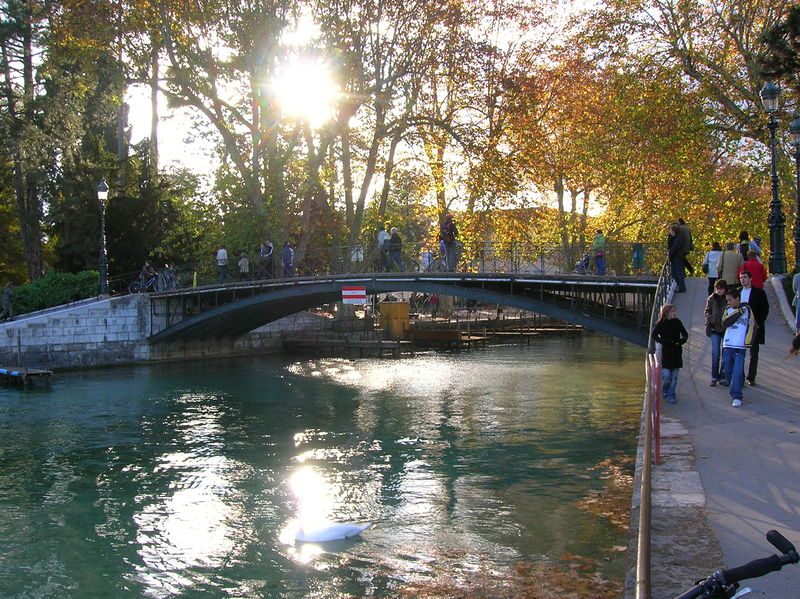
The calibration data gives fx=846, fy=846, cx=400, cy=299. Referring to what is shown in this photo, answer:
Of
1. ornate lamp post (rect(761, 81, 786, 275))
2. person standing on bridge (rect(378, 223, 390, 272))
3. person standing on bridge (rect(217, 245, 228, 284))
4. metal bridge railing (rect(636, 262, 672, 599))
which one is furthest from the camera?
person standing on bridge (rect(217, 245, 228, 284))

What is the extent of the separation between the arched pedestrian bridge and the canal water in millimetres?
2016

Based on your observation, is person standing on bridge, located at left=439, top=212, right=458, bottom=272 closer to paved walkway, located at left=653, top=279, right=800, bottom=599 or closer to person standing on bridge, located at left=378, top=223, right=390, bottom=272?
person standing on bridge, located at left=378, top=223, right=390, bottom=272

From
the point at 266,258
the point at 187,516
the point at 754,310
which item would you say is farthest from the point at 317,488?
the point at 266,258

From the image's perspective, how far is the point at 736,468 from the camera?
7.16 meters

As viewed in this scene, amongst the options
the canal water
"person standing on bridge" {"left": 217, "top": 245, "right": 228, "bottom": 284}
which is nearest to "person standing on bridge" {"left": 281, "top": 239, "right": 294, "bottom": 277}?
"person standing on bridge" {"left": 217, "top": 245, "right": 228, "bottom": 284}

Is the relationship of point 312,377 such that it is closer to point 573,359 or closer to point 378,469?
point 573,359

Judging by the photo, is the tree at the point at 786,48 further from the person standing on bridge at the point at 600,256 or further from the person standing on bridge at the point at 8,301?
the person standing on bridge at the point at 8,301

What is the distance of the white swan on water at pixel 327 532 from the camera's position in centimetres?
891

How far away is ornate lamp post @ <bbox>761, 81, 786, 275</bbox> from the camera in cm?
1458

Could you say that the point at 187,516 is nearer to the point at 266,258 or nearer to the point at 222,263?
the point at 266,258

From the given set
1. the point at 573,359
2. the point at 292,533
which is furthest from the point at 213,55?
the point at 292,533

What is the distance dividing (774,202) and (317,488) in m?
10.0

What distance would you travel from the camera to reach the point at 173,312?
93.8ft

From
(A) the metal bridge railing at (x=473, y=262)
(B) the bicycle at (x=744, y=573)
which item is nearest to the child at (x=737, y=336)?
(B) the bicycle at (x=744, y=573)
